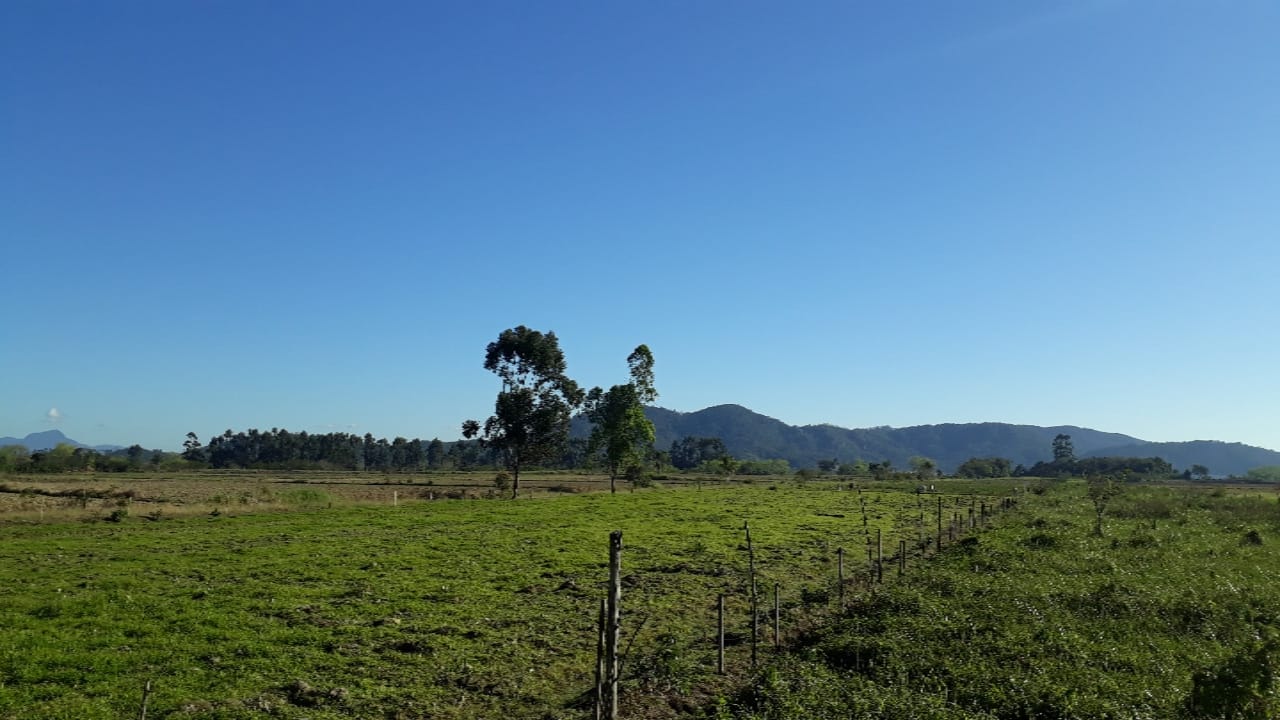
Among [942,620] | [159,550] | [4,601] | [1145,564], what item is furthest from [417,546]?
[1145,564]

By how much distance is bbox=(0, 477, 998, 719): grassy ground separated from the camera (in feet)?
45.6

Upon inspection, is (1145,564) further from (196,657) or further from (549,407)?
(549,407)

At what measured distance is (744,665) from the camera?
16766 millimetres

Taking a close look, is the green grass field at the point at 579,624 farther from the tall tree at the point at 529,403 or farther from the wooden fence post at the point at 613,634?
the tall tree at the point at 529,403

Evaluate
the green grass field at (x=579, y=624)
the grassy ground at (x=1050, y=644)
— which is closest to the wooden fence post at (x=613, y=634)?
the green grass field at (x=579, y=624)

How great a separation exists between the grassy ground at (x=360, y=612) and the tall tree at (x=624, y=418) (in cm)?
3315

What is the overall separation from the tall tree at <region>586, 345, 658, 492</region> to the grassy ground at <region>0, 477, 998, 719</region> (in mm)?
33155

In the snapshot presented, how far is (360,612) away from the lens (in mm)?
19859

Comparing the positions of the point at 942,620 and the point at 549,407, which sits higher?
the point at 549,407

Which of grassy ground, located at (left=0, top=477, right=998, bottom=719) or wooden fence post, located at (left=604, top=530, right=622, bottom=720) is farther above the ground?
wooden fence post, located at (left=604, top=530, right=622, bottom=720)

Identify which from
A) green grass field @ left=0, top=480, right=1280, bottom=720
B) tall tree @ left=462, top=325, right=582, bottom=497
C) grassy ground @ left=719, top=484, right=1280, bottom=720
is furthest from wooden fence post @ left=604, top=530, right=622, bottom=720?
tall tree @ left=462, top=325, right=582, bottom=497

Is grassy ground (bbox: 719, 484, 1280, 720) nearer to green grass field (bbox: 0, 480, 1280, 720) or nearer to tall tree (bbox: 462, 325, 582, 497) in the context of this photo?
green grass field (bbox: 0, 480, 1280, 720)

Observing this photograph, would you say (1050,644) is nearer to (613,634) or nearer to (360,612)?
(613,634)

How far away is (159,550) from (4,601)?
36.2 ft
